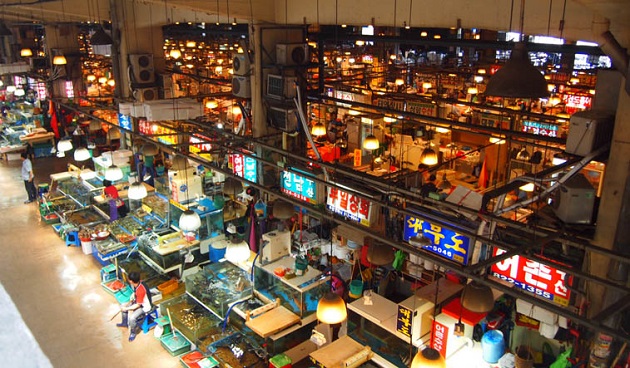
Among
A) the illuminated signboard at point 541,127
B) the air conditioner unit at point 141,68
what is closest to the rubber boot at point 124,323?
the air conditioner unit at point 141,68

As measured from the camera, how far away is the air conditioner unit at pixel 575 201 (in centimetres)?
602

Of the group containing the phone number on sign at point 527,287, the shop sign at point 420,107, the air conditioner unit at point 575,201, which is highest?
the air conditioner unit at point 575,201

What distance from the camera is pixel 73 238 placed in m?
14.2

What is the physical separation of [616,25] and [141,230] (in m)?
10.9

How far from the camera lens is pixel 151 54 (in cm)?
1590

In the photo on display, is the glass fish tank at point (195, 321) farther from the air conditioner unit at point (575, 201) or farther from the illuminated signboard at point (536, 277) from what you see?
the air conditioner unit at point (575, 201)

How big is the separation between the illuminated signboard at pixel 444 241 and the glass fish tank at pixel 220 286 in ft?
12.3

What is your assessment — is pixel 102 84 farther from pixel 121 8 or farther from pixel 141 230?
pixel 141 230

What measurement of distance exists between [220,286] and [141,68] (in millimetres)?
8621

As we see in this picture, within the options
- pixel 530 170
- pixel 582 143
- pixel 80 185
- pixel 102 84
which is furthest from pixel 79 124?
pixel 582 143

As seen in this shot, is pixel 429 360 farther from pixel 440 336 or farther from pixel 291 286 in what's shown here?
pixel 291 286

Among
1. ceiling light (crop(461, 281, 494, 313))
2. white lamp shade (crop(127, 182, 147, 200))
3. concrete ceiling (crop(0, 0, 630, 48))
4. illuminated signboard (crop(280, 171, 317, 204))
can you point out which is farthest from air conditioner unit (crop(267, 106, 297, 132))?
ceiling light (crop(461, 281, 494, 313))

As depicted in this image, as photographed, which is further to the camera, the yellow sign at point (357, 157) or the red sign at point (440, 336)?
the yellow sign at point (357, 157)

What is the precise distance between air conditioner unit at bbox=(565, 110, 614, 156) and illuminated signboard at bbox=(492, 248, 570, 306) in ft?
4.66
